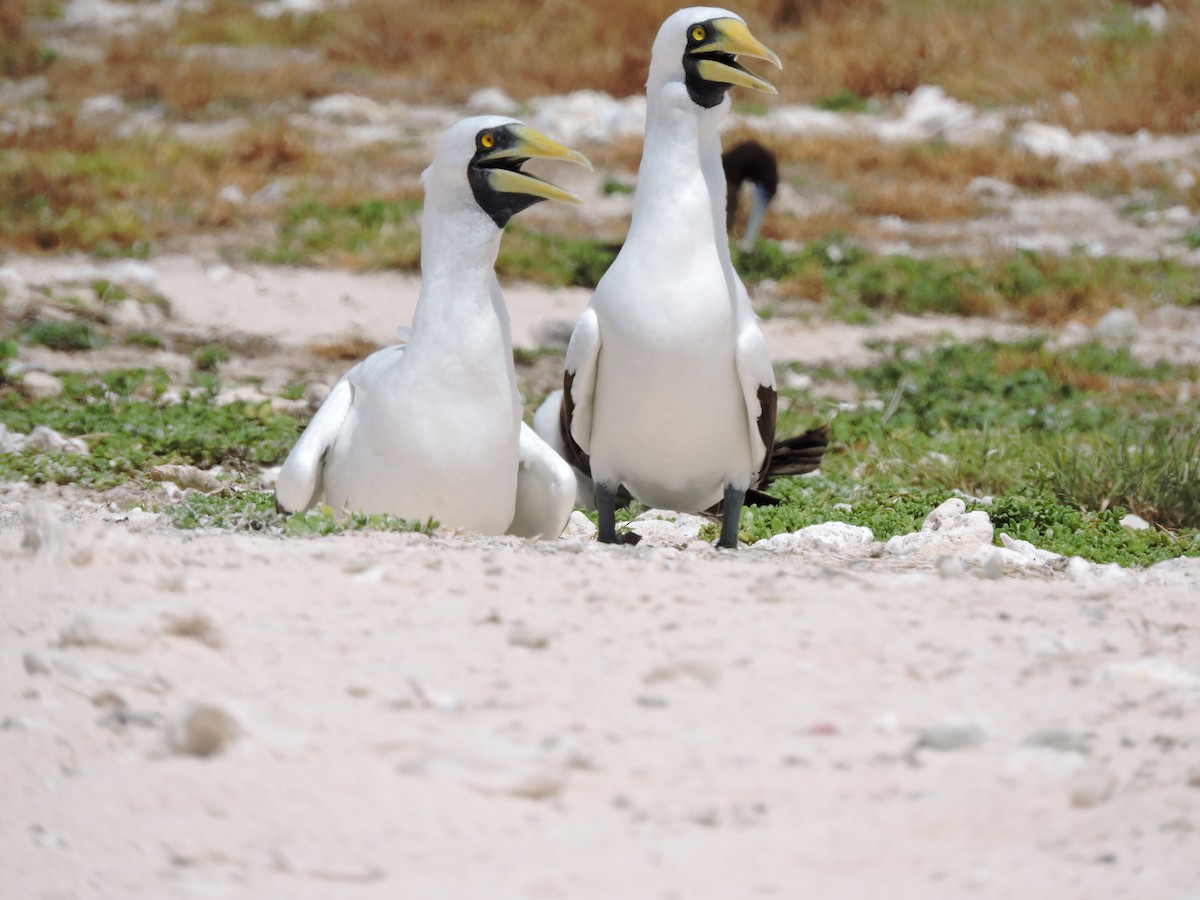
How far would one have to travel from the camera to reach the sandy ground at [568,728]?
269 cm

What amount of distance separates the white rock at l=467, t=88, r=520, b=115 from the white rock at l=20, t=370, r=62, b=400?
982cm

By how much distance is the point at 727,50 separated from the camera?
5.40 metres

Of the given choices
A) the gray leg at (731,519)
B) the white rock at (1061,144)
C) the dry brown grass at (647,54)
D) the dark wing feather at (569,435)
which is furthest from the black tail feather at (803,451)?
the dry brown grass at (647,54)

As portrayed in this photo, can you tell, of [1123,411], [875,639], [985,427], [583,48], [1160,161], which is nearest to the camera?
[875,639]

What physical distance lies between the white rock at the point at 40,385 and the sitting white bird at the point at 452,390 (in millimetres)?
3834

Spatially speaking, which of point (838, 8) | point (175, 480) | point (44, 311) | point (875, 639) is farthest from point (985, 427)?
point (838, 8)

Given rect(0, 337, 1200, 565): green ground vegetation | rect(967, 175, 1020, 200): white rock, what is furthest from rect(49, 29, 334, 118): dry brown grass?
rect(0, 337, 1200, 565): green ground vegetation

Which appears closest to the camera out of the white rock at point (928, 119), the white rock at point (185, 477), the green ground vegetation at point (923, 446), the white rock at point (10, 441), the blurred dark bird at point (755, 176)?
the green ground vegetation at point (923, 446)

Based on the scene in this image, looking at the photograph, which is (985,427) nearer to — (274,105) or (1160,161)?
(1160,161)

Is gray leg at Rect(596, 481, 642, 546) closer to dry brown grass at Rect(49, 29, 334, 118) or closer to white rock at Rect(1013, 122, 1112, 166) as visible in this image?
white rock at Rect(1013, 122, 1112, 166)

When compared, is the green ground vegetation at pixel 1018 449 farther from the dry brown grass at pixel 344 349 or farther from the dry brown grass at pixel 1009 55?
the dry brown grass at pixel 1009 55

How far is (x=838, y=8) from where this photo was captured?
2125 cm

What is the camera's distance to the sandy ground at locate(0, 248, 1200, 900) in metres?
2.69

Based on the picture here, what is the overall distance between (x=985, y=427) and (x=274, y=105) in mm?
12387
